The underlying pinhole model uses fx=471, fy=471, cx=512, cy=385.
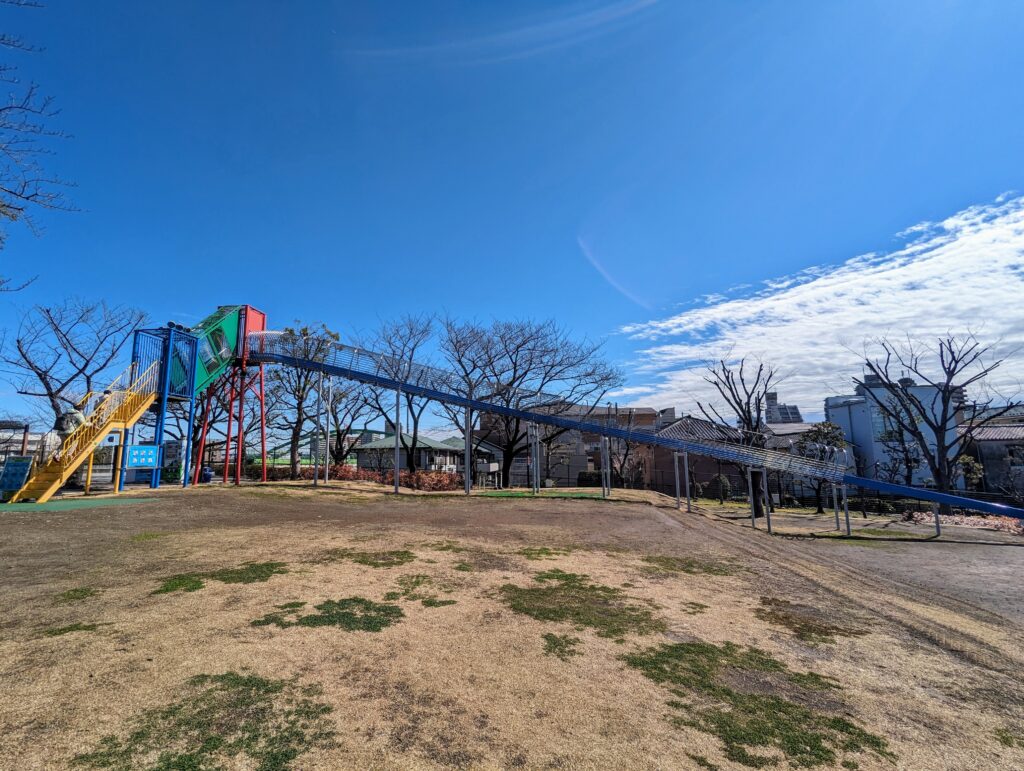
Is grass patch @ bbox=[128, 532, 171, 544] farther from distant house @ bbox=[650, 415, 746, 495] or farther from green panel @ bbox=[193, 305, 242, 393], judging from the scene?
distant house @ bbox=[650, 415, 746, 495]

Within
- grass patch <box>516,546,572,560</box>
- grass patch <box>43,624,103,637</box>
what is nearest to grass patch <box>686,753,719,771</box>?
grass patch <box>43,624,103,637</box>

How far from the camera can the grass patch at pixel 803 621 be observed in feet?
17.0

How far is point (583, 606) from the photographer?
5.84m

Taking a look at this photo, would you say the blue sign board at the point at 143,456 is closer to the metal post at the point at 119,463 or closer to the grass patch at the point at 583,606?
Result: the metal post at the point at 119,463

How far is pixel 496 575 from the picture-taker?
7.18m

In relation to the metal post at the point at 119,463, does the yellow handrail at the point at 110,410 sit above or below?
above

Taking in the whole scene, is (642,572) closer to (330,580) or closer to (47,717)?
(330,580)

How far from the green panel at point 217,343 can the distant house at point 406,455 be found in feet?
72.2

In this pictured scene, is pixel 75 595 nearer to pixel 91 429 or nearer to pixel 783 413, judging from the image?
pixel 91 429

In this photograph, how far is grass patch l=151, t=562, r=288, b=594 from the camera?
5.70 metres

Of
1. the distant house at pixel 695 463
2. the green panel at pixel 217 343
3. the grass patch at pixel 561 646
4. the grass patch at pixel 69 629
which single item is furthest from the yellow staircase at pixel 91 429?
the distant house at pixel 695 463

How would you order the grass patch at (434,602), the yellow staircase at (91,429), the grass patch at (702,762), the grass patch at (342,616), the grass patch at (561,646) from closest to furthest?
the grass patch at (702,762)
the grass patch at (561,646)
the grass patch at (342,616)
the grass patch at (434,602)
the yellow staircase at (91,429)

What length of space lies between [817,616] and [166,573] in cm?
854

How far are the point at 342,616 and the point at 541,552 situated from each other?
4.82 m
